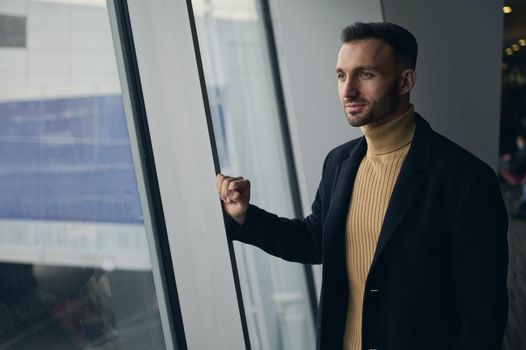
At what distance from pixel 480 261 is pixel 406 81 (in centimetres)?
49

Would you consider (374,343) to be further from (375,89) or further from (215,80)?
(215,80)

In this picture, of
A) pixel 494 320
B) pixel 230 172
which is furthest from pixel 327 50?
pixel 494 320

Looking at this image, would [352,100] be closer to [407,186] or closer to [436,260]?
[407,186]

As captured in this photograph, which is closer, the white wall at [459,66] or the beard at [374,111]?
the beard at [374,111]

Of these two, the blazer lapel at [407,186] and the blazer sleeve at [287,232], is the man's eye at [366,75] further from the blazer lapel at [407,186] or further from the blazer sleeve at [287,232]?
the blazer sleeve at [287,232]

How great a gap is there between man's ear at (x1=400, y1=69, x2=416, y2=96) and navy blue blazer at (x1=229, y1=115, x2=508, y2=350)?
0.28 ft

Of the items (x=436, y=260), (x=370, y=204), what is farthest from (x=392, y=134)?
(x=436, y=260)

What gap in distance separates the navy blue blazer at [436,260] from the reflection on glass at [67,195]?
1.17 feet

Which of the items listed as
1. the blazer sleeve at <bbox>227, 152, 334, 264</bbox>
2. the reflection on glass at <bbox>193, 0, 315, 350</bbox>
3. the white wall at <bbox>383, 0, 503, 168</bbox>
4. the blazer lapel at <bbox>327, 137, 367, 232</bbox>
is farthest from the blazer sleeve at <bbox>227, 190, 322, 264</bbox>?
the white wall at <bbox>383, 0, 503, 168</bbox>

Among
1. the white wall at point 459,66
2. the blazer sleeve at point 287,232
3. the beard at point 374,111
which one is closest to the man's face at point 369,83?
the beard at point 374,111

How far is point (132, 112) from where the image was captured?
1.69 meters

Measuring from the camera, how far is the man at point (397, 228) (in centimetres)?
146

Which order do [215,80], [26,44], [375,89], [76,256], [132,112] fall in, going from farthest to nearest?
[215,80] < [132,112] < [375,89] < [76,256] < [26,44]

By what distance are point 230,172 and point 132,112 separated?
84cm
